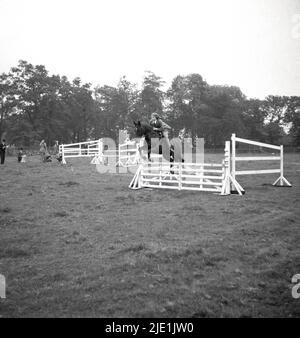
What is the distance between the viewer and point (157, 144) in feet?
46.3

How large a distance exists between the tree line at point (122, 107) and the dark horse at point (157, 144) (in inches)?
2336

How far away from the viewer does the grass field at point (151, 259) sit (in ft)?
12.6

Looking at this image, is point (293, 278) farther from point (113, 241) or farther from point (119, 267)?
point (113, 241)

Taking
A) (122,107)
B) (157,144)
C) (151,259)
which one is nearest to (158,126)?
(157,144)

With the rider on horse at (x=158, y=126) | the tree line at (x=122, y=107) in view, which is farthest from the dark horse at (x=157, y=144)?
the tree line at (x=122, y=107)

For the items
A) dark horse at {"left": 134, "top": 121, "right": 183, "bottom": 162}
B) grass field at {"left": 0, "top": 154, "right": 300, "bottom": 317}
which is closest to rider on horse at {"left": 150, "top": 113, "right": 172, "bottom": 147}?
dark horse at {"left": 134, "top": 121, "right": 183, "bottom": 162}

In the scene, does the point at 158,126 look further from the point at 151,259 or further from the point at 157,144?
the point at 151,259

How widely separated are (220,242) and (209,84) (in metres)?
89.5

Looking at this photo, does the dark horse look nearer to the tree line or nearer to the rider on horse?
the rider on horse

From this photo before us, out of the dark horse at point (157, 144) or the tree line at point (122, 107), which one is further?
the tree line at point (122, 107)

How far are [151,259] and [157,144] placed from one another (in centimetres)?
925

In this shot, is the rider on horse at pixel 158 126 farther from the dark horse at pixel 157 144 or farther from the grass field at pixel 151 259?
the grass field at pixel 151 259

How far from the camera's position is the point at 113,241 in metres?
6.23
